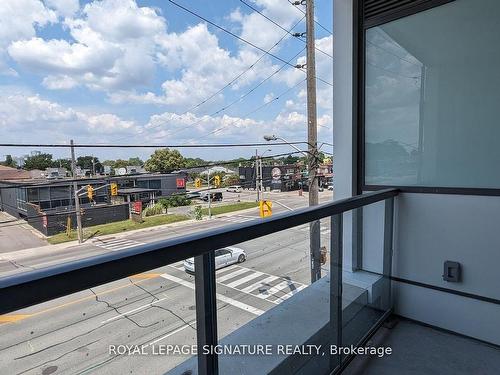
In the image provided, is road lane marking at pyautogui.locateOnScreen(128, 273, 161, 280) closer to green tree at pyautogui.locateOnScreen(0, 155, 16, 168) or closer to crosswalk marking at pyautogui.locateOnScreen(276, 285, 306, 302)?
crosswalk marking at pyautogui.locateOnScreen(276, 285, 306, 302)

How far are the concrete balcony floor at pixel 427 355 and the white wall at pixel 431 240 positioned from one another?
87 mm

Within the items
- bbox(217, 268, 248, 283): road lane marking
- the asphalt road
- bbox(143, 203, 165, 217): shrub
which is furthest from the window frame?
bbox(143, 203, 165, 217): shrub

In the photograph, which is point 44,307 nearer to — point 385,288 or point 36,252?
point 385,288

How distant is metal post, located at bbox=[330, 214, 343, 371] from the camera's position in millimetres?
1442

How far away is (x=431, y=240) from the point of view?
196cm

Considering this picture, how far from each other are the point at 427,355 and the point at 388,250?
2.12 ft

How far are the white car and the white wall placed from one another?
2.66ft

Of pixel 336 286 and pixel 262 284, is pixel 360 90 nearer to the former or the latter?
pixel 336 286

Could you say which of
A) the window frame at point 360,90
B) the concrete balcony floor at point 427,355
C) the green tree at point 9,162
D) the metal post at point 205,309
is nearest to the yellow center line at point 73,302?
the metal post at point 205,309

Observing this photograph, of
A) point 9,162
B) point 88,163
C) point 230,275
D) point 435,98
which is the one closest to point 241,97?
point 88,163

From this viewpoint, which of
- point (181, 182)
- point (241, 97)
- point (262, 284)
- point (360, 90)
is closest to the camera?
point (262, 284)

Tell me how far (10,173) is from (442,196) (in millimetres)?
8314

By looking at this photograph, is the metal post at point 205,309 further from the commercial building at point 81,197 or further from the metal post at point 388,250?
the commercial building at point 81,197

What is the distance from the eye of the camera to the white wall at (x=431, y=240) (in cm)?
176
